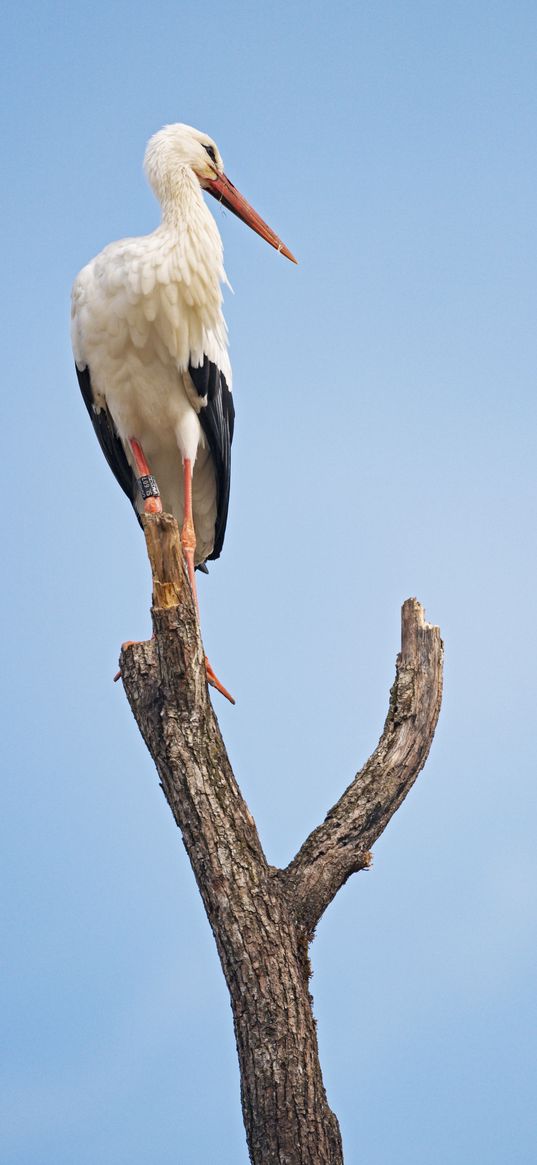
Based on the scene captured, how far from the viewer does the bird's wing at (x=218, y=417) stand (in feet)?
18.9

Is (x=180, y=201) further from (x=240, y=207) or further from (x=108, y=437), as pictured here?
(x=108, y=437)

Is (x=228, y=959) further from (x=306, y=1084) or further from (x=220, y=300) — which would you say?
(x=220, y=300)

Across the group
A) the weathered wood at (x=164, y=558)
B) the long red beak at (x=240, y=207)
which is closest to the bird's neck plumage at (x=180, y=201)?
the long red beak at (x=240, y=207)

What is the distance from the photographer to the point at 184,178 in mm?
5898

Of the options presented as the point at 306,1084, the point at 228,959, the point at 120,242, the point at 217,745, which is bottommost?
the point at 306,1084

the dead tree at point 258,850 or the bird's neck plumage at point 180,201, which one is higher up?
the bird's neck plumage at point 180,201

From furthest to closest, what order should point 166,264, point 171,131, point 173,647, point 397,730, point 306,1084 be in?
point 171,131 < point 166,264 < point 397,730 < point 173,647 < point 306,1084

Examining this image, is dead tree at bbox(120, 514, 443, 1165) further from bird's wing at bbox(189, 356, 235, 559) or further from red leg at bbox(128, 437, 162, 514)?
bird's wing at bbox(189, 356, 235, 559)

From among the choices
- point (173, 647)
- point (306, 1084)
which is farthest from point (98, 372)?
point (306, 1084)

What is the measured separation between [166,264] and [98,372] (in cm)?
60

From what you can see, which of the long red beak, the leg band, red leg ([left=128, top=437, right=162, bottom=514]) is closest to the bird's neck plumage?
the long red beak

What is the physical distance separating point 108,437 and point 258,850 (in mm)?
2383

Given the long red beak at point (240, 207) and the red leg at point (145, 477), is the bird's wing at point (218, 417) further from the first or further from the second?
the long red beak at point (240, 207)

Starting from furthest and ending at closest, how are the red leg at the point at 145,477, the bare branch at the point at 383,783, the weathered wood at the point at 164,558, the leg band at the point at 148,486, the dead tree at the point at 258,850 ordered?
the leg band at the point at 148,486 → the red leg at the point at 145,477 → the bare branch at the point at 383,783 → the weathered wood at the point at 164,558 → the dead tree at the point at 258,850
